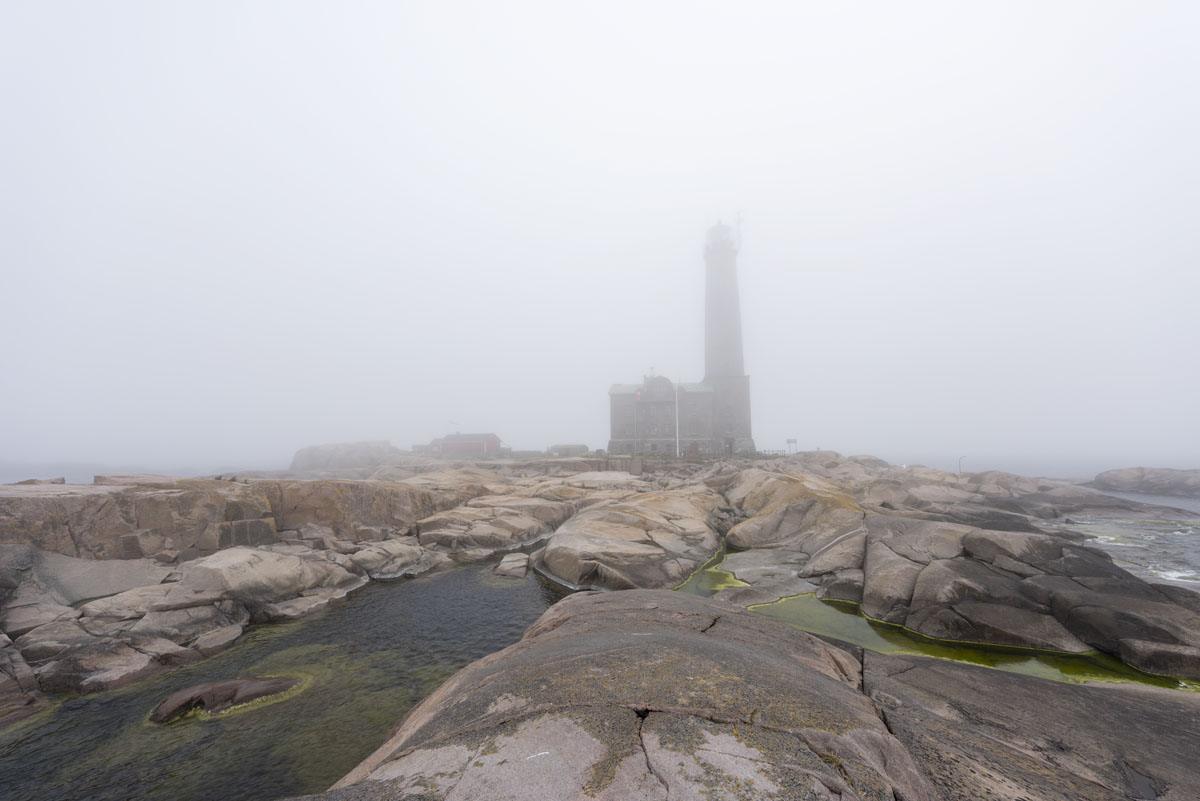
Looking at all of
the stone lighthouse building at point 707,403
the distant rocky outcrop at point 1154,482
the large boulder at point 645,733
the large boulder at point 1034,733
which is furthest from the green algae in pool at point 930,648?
the distant rocky outcrop at point 1154,482

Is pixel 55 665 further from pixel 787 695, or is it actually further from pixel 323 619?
pixel 787 695

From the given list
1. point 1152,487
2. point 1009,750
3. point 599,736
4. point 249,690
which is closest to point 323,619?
point 249,690

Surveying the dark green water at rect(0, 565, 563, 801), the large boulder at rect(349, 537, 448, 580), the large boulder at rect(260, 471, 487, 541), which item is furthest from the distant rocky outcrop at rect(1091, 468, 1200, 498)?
the large boulder at rect(260, 471, 487, 541)

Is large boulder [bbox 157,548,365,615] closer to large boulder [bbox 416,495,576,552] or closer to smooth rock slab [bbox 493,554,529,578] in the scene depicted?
large boulder [bbox 416,495,576,552]

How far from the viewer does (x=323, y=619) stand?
12789 mm

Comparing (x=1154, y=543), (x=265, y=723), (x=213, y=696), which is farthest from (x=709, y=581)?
(x=1154, y=543)

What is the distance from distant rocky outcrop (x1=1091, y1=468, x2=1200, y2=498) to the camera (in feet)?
161

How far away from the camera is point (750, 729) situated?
3.90 m

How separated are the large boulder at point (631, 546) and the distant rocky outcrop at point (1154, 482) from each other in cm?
6497

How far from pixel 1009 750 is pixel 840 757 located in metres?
3.40

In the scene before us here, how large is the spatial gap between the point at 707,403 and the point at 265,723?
69649mm

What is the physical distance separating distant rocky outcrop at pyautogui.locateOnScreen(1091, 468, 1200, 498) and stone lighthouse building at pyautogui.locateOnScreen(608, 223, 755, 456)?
42.4m

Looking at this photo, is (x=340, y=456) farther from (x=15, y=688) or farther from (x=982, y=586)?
(x=982, y=586)

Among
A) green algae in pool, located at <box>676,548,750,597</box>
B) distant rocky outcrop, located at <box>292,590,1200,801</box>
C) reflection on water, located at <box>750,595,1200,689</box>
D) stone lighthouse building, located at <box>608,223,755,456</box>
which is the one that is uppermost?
stone lighthouse building, located at <box>608,223,755,456</box>
